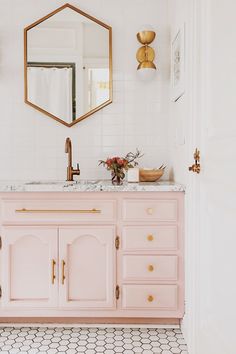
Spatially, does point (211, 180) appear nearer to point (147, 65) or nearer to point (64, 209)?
point (64, 209)

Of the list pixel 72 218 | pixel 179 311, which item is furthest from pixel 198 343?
pixel 72 218

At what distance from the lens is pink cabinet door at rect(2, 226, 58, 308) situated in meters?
2.25

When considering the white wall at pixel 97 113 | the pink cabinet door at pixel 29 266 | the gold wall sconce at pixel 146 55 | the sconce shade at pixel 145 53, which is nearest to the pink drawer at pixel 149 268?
the pink cabinet door at pixel 29 266

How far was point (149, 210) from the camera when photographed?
2248 mm

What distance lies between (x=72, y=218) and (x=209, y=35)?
130 centimetres

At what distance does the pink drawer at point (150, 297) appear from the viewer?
226 cm

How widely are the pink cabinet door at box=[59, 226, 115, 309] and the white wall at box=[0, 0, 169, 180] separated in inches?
29.8

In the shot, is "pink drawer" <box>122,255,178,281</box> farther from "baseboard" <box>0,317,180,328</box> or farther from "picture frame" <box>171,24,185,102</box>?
"picture frame" <box>171,24,185,102</box>

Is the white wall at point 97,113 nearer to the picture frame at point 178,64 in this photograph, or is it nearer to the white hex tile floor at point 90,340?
the picture frame at point 178,64

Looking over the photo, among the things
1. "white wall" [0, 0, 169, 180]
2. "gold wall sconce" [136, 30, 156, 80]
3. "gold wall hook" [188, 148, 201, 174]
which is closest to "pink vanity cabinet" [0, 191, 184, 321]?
"gold wall hook" [188, 148, 201, 174]

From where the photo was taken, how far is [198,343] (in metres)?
1.87

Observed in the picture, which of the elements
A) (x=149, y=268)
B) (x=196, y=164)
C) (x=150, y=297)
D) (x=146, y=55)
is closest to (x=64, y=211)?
(x=149, y=268)

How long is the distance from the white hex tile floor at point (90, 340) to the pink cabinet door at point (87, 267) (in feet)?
0.62

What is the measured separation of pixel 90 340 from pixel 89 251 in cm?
54
